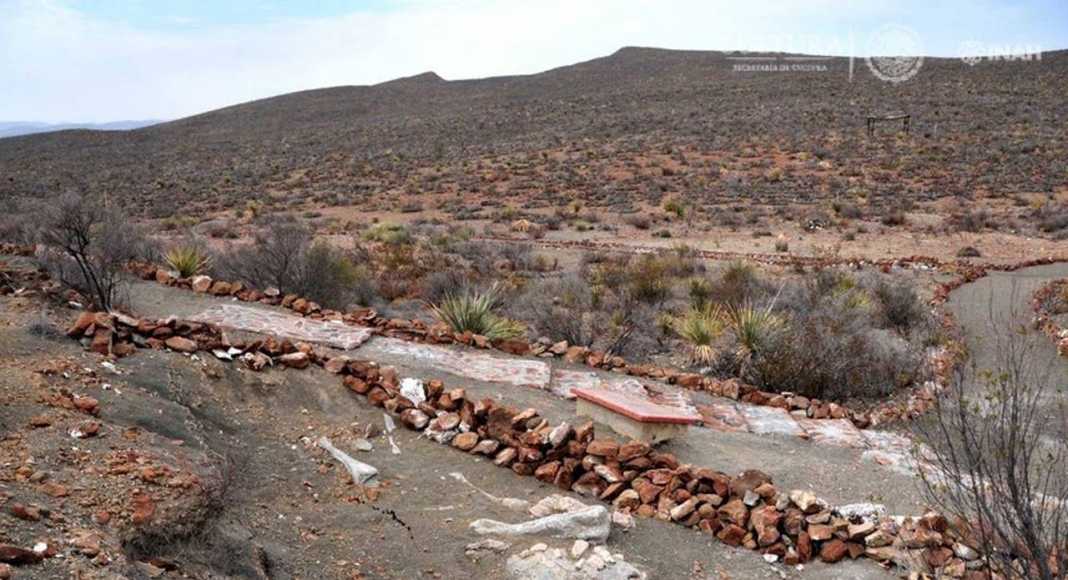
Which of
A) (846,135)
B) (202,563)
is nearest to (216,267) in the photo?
(202,563)

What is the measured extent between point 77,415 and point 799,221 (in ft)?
68.2

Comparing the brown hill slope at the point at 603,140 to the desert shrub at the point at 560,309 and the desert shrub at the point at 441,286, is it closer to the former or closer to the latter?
the desert shrub at the point at 560,309

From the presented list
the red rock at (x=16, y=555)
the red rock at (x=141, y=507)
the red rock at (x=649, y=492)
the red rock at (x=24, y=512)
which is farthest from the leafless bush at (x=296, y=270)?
the red rock at (x=16, y=555)

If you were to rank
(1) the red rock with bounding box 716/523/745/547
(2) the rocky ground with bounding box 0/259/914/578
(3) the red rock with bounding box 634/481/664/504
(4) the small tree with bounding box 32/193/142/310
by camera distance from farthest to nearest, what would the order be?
(4) the small tree with bounding box 32/193/142/310, (3) the red rock with bounding box 634/481/664/504, (1) the red rock with bounding box 716/523/745/547, (2) the rocky ground with bounding box 0/259/914/578

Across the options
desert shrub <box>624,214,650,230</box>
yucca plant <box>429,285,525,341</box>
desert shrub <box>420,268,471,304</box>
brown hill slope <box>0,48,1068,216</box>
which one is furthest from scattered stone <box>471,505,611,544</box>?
brown hill slope <box>0,48,1068,216</box>

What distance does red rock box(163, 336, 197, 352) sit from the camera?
6477 millimetres

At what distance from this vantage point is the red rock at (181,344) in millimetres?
6477

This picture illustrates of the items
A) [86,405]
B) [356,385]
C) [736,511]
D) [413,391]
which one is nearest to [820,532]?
[736,511]

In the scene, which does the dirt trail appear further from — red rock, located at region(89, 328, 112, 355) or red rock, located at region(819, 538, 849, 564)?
red rock, located at region(89, 328, 112, 355)

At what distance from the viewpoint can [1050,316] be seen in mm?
11570

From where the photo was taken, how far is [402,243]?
19203 millimetres

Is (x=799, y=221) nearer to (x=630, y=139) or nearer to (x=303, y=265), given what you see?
(x=303, y=265)

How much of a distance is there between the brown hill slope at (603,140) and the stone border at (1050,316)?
561 inches

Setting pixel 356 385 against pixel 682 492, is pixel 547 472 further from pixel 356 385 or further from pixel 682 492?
pixel 356 385
